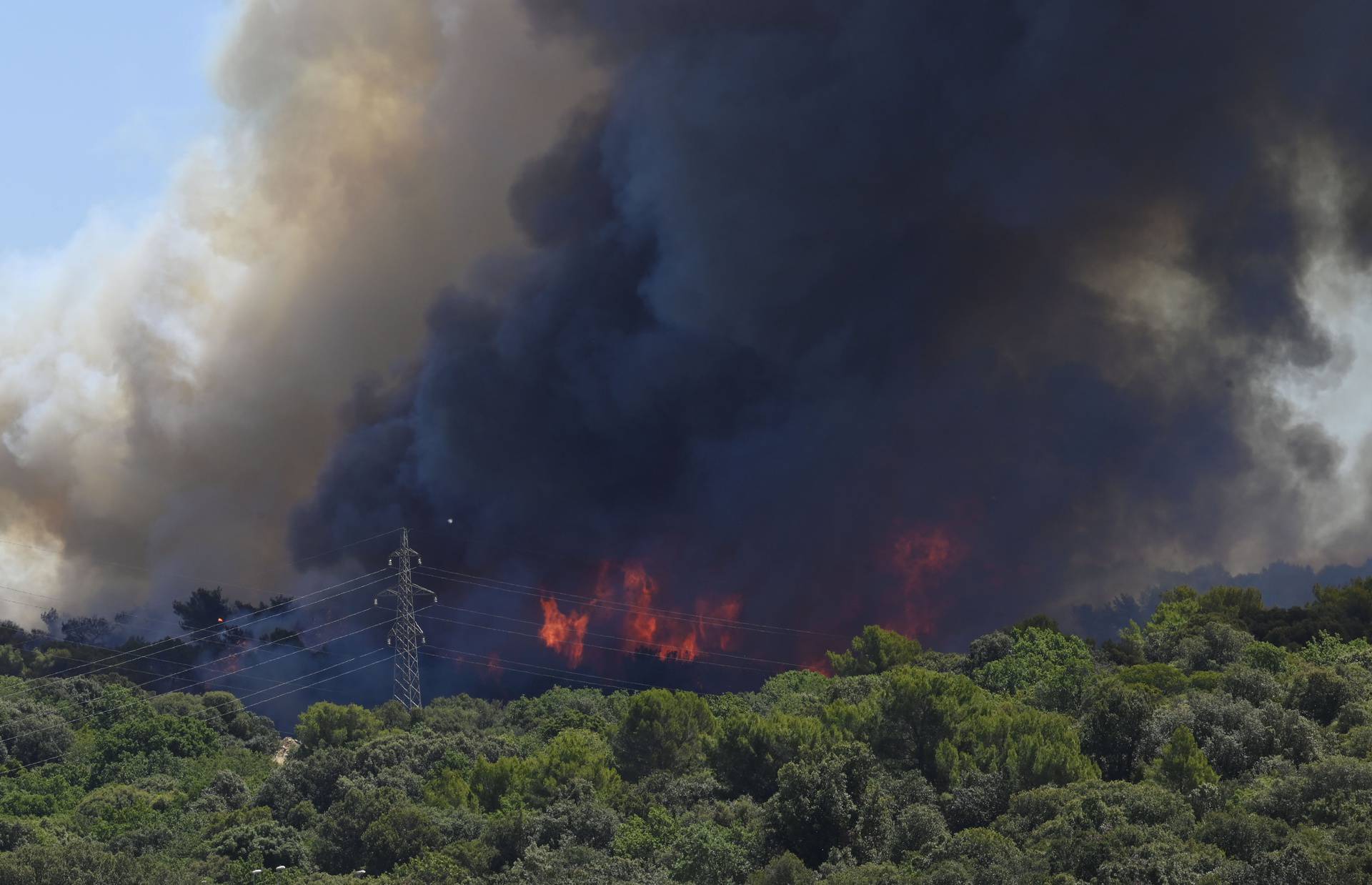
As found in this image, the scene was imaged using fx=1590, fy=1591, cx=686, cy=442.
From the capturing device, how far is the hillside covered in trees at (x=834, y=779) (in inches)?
2282

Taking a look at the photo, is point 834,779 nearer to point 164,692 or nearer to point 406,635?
point 406,635

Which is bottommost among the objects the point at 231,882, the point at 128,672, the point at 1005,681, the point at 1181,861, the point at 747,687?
the point at 1181,861

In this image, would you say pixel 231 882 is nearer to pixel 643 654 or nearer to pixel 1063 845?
pixel 1063 845

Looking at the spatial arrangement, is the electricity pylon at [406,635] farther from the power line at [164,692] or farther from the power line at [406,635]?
the power line at [164,692]

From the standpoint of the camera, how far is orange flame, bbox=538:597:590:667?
128m

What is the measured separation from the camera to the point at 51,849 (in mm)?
76062

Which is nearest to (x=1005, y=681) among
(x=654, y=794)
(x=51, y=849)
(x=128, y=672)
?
(x=654, y=794)

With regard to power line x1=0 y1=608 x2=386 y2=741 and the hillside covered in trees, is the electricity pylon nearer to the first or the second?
the hillside covered in trees

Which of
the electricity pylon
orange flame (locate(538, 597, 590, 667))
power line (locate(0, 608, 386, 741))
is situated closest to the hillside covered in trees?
power line (locate(0, 608, 386, 741))

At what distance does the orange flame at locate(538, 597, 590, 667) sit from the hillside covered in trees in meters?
13.2

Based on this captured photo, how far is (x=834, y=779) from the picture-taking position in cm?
6762

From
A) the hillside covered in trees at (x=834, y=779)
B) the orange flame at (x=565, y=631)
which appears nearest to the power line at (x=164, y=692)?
the hillside covered in trees at (x=834, y=779)

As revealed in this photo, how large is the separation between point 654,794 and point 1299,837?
35360mm

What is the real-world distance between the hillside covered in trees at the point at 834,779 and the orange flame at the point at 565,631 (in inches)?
520
